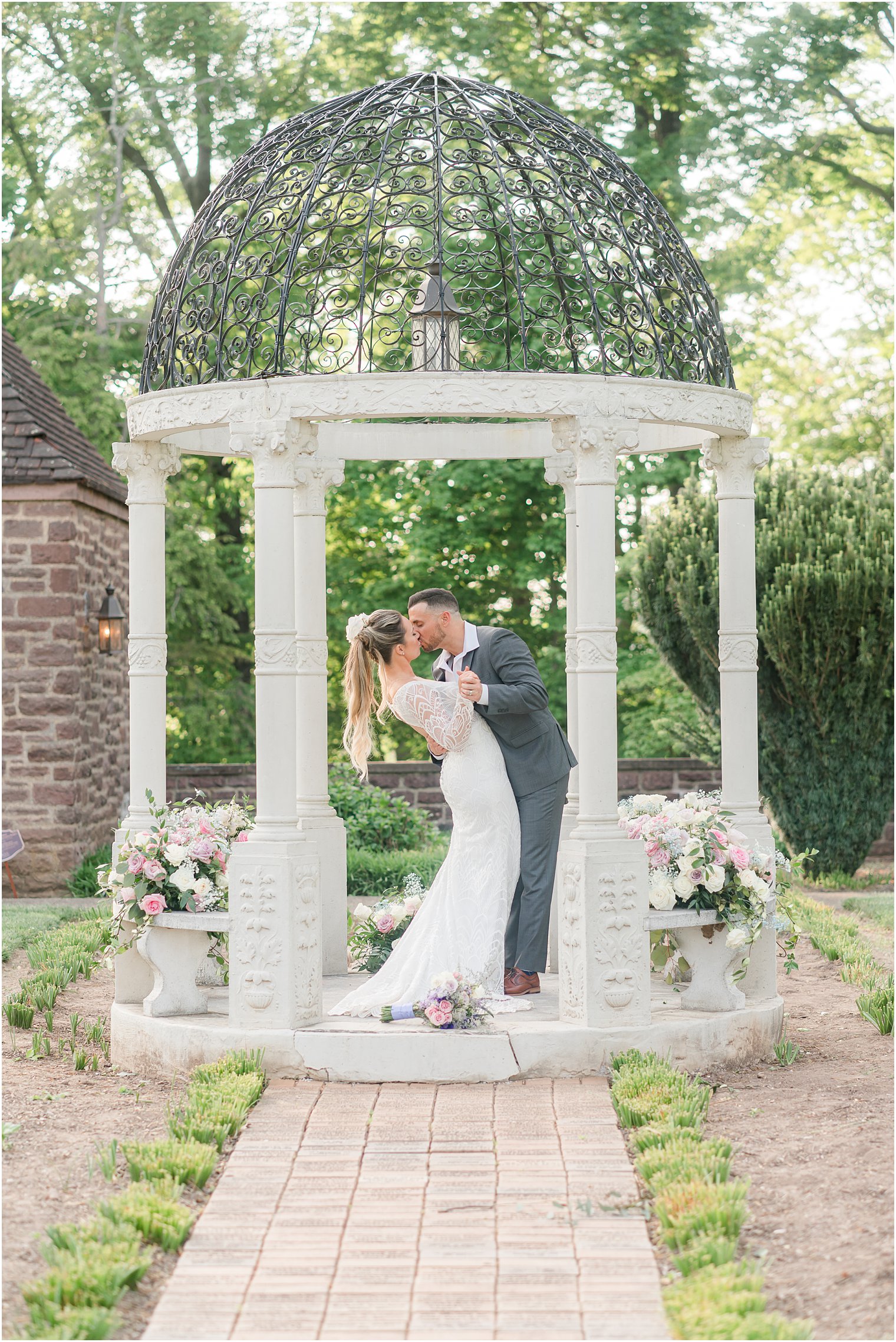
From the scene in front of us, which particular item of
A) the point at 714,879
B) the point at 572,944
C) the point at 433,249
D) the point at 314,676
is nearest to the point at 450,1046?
the point at 572,944

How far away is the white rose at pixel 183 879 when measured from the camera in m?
6.48

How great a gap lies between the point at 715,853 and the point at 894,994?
1517mm

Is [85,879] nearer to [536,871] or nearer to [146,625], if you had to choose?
[146,625]

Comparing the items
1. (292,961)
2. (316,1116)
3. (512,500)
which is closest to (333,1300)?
(316,1116)

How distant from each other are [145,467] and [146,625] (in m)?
0.76

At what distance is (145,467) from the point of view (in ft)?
23.2

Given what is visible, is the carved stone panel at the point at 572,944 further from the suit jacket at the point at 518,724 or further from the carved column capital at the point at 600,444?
the carved column capital at the point at 600,444

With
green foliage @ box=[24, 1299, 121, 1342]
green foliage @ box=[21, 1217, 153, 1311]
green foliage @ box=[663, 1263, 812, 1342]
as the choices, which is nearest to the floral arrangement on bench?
green foliage @ box=[663, 1263, 812, 1342]

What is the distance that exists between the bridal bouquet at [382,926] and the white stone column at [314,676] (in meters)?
0.51

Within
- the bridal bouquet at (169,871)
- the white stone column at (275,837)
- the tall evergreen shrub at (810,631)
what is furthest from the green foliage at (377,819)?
the white stone column at (275,837)

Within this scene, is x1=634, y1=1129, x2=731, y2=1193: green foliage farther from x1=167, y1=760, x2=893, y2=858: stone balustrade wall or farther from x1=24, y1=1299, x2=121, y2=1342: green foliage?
x1=167, y1=760, x2=893, y2=858: stone balustrade wall

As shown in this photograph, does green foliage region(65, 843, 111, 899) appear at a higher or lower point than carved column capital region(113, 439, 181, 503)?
lower

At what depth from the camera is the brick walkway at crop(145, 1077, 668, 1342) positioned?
3.76 meters

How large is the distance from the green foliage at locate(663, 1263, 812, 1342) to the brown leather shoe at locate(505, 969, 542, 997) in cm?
300
